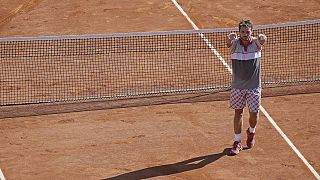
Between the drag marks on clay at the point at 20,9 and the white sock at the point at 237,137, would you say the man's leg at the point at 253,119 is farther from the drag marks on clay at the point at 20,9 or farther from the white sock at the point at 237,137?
the drag marks on clay at the point at 20,9

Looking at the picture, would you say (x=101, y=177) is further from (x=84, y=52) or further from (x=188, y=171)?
(x=84, y=52)

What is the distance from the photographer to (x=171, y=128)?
44.3 ft

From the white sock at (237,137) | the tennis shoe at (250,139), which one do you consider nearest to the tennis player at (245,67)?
the white sock at (237,137)

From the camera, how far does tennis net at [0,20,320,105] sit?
15250 mm

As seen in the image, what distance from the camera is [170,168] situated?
1206cm

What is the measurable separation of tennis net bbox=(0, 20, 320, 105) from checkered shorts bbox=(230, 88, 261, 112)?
3002 mm

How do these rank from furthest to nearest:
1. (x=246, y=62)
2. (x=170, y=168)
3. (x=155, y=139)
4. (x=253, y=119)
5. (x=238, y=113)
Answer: (x=155, y=139) < (x=253, y=119) < (x=238, y=113) < (x=170, y=168) < (x=246, y=62)

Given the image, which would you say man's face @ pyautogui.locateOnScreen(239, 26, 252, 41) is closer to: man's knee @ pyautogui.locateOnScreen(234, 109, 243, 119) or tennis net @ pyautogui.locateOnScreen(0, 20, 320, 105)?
man's knee @ pyautogui.locateOnScreen(234, 109, 243, 119)

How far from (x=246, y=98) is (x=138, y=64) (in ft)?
15.8

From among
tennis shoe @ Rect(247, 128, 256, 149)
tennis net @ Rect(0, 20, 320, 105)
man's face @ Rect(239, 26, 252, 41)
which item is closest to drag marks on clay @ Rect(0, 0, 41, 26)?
tennis net @ Rect(0, 20, 320, 105)

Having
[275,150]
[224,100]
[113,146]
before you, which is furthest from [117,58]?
[275,150]

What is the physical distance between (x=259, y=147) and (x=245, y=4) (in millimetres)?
8653

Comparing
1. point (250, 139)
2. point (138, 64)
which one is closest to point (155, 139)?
point (250, 139)

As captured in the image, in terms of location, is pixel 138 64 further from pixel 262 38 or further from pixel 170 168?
pixel 262 38
